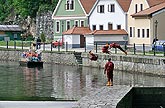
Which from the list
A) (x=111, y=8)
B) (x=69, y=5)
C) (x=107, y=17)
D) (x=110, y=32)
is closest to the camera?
(x=110, y=32)

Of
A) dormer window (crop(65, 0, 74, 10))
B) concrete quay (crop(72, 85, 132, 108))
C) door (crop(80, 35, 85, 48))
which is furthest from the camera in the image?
dormer window (crop(65, 0, 74, 10))

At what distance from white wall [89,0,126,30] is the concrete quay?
47.0 m

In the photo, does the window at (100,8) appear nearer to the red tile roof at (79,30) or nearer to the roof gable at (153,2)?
the red tile roof at (79,30)

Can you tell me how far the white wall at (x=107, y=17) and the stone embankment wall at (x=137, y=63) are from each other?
17413 millimetres

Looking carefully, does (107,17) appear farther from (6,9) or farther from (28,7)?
(6,9)

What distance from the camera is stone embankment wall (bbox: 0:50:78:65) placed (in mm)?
62225

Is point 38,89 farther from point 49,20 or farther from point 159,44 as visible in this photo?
point 49,20

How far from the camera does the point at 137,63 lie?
4991cm

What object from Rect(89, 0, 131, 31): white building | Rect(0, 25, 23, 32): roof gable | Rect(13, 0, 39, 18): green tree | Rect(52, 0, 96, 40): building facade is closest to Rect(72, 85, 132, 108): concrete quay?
Rect(89, 0, 131, 31): white building

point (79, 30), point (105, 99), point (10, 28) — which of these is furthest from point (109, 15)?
point (105, 99)

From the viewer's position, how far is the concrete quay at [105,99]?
2172cm

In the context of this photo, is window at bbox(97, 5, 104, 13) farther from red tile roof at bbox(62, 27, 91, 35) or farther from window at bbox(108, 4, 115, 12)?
red tile roof at bbox(62, 27, 91, 35)

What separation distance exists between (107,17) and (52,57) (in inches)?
504

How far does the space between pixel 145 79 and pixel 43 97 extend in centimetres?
1210
